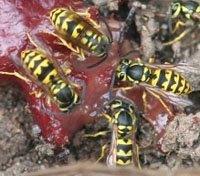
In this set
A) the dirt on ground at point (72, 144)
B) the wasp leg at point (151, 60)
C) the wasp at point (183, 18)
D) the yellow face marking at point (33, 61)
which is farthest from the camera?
the wasp at point (183, 18)

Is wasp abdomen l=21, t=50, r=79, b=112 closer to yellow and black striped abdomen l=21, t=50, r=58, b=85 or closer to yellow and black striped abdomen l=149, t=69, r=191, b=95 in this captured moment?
yellow and black striped abdomen l=21, t=50, r=58, b=85

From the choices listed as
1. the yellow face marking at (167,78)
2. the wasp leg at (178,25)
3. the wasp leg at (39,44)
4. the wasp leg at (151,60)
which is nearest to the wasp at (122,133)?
the yellow face marking at (167,78)

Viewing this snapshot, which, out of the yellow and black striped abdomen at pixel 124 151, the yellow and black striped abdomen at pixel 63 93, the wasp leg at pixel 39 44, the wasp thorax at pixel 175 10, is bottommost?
the yellow and black striped abdomen at pixel 124 151

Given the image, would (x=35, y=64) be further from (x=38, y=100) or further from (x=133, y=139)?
(x=133, y=139)

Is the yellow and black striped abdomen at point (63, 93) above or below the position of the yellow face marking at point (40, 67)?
below

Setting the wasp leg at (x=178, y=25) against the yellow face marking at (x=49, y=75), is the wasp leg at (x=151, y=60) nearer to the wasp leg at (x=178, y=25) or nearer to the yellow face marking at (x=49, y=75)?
the wasp leg at (x=178, y=25)

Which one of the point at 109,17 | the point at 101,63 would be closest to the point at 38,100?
the point at 101,63

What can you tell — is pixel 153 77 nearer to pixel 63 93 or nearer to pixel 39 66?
pixel 63 93
